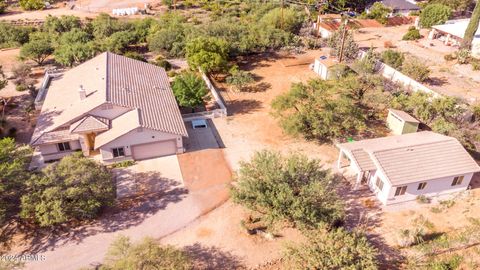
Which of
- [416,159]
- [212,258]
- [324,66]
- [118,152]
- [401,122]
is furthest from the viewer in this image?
[324,66]

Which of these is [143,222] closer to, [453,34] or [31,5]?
[453,34]

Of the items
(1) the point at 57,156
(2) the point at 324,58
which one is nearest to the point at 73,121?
(1) the point at 57,156

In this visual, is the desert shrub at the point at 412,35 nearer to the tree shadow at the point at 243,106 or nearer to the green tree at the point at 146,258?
the tree shadow at the point at 243,106

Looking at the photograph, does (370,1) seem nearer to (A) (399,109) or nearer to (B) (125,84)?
(A) (399,109)

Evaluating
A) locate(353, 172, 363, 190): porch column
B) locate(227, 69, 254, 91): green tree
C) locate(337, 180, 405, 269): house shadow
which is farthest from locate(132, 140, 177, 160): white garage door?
locate(353, 172, 363, 190): porch column

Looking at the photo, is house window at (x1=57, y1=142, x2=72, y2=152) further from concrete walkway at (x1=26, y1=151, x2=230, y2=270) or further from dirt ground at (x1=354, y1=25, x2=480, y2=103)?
dirt ground at (x1=354, y1=25, x2=480, y2=103)

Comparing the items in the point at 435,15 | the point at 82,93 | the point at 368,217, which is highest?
the point at 435,15

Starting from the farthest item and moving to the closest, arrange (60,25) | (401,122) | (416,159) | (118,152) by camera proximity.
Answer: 1. (60,25)
2. (401,122)
3. (118,152)
4. (416,159)

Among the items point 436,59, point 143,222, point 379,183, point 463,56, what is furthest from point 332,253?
point 436,59
